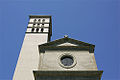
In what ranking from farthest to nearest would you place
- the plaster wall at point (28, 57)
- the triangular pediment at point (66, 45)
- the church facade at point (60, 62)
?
1. the plaster wall at point (28, 57)
2. the triangular pediment at point (66, 45)
3. the church facade at point (60, 62)

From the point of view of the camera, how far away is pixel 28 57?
90.9ft

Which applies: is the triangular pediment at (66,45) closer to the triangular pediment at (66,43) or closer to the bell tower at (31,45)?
the triangular pediment at (66,43)

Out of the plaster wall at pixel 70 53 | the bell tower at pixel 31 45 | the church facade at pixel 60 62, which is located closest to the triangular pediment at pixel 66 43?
the church facade at pixel 60 62

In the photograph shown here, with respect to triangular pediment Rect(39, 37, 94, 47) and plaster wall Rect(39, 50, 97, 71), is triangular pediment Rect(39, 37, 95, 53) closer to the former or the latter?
triangular pediment Rect(39, 37, 94, 47)

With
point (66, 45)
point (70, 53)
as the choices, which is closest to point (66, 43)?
point (66, 45)

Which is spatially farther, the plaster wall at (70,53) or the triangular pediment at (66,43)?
the triangular pediment at (66,43)

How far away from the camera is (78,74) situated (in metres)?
16.4

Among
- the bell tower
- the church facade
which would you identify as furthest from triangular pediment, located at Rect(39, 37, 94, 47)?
the bell tower

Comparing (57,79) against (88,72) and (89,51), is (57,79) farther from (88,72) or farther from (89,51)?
(89,51)

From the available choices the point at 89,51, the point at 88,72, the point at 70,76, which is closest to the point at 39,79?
the point at 70,76

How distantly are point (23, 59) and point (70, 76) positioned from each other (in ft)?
43.7

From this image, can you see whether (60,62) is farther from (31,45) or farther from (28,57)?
(31,45)

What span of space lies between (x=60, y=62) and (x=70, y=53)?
6.66ft

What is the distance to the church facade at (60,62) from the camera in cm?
1645
